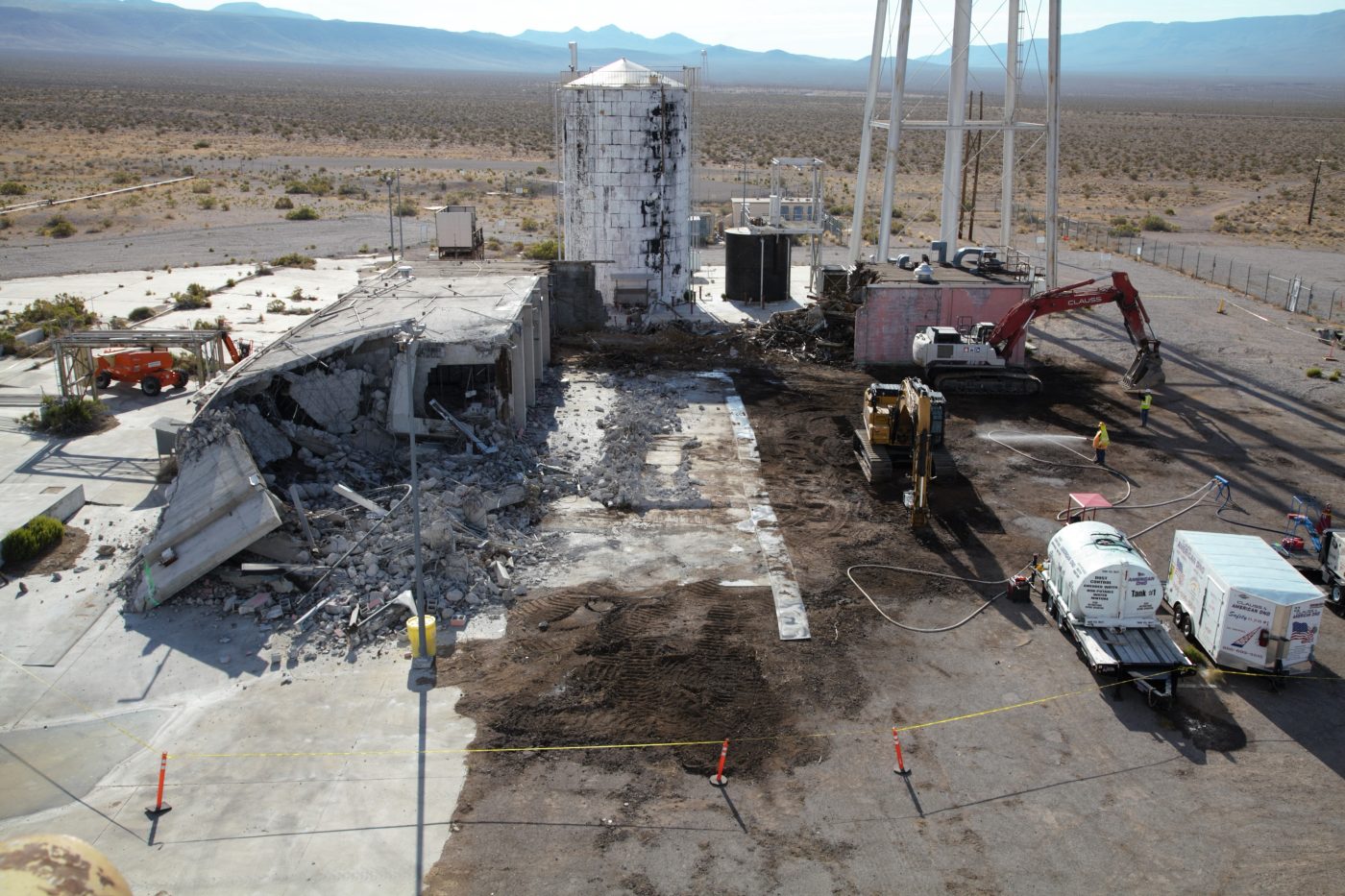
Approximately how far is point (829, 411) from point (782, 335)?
749 centimetres

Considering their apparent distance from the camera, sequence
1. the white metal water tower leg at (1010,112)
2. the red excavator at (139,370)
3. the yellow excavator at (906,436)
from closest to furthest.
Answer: the yellow excavator at (906,436)
the red excavator at (139,370)
the white metal water tower leg at (1010,112)

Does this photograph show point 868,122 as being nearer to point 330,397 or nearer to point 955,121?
point 955,121

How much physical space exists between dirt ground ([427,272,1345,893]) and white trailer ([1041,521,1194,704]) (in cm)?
43

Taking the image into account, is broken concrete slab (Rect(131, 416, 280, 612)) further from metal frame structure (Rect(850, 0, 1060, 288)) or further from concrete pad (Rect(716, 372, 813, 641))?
metal frame structure (Rect(850, 0, 1060, 288))

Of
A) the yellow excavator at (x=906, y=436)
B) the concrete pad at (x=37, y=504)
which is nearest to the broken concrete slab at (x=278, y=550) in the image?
the concrete pad at (x=37, y=504)

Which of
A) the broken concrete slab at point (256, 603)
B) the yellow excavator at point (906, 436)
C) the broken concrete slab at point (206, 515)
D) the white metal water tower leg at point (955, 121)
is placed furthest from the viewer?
the white metal water tower leg at point (955, 121)

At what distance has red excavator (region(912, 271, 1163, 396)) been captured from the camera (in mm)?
32062

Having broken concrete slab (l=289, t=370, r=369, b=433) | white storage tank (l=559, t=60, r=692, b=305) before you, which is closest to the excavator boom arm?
white storage tank (l=559, t=60, r=692, b=305)

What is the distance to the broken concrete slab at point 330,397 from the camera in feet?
81.3

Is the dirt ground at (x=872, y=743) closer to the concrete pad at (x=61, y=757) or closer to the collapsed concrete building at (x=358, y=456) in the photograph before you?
the collapsed concrete building at (x=358, y=456)

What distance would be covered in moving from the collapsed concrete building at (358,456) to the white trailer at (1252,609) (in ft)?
38.5

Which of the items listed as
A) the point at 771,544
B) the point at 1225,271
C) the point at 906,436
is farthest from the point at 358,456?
the point at 1225,271

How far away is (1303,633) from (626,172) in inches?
1169

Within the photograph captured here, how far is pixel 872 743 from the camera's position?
51.6 feet
